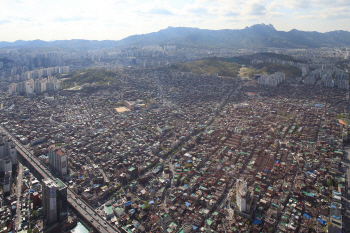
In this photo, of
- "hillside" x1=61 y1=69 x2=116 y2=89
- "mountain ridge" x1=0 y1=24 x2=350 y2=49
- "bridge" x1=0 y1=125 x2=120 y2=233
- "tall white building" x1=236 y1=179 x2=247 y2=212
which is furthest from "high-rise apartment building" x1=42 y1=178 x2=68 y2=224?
"mountain ridge" x1=0 y1=24 x2=350 y2=49

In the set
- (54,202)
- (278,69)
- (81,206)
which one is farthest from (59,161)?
(278,69)

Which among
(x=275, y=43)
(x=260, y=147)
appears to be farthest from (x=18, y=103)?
(x=275, y=43)

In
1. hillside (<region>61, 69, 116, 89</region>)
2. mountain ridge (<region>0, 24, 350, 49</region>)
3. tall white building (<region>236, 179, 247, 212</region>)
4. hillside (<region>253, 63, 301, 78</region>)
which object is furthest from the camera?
mountain ridge (<region>0, 24, 350, 49</region>)

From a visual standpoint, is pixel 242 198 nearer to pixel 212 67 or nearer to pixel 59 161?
pixel 59 161

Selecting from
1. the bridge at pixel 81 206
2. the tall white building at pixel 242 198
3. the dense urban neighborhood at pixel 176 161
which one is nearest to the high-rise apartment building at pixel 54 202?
the dense urban neighborhood at pixel 176 161

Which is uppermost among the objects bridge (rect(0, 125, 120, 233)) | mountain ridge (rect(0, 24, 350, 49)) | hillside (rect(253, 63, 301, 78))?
mountain ridge (rect(0, 24, 350, 49))

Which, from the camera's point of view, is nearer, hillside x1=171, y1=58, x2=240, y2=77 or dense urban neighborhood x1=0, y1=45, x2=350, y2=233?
dense urban neighborhood x1=0, y1=45, x2=350, y2=233

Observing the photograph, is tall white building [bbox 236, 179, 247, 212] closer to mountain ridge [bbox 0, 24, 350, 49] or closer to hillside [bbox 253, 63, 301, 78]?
hillside [bbox 253, 63, 301, 78]
